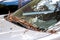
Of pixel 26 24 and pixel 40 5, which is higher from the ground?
Result: pixel 40 5

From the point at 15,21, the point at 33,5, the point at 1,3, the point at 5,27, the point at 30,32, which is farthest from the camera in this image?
the point at 1,3

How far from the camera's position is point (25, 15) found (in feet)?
10.7

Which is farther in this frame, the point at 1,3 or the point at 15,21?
the point at 1,3

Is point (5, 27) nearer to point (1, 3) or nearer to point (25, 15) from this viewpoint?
point (25, 15)

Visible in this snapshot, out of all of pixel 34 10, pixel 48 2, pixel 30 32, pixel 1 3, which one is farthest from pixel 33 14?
pixel 1 3

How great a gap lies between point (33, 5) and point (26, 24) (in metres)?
0.53

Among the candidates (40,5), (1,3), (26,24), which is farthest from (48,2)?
(1,3)

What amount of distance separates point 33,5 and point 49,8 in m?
0.35

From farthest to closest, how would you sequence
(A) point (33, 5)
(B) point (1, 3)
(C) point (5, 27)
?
1. (B) point (1, 3)
2. (A) point (33, 5)
3. (C) point (5, 27)

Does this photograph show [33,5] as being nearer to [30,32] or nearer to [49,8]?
[49,8]

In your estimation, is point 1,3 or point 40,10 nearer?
point 40,10

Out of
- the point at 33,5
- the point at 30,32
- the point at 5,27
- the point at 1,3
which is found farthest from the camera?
the point at 1,3

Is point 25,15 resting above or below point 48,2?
Answer: below

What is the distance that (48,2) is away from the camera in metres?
3.29
